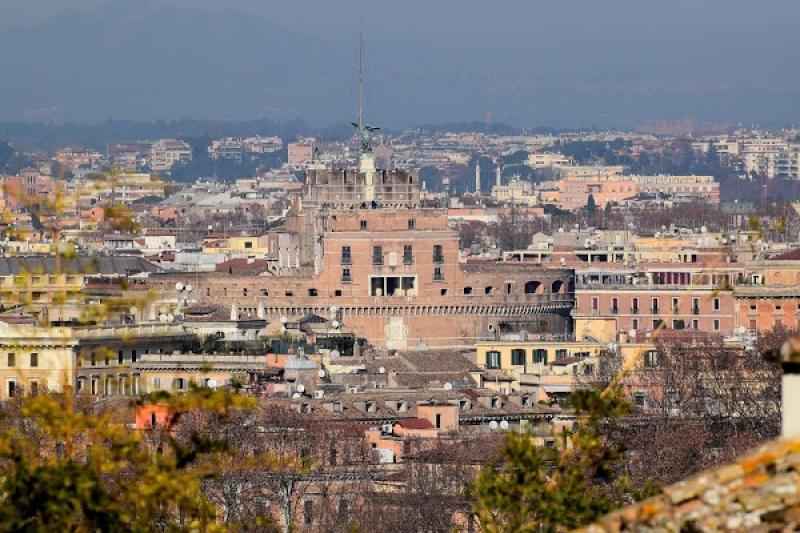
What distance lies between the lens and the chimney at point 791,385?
Answer: 12.1 meters

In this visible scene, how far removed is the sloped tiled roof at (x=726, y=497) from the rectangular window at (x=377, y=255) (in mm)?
76897

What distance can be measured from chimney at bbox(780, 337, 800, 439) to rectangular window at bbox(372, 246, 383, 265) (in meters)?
76.7

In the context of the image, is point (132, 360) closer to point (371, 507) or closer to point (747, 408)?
point (747, 408)

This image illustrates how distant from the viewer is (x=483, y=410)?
165 feet

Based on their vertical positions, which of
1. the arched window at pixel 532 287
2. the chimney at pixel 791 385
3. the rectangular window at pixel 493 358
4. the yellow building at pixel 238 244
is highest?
the chimney at pixel 791 385

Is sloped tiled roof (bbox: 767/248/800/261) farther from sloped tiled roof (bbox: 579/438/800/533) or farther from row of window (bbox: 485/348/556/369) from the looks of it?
sloped tiled roof (bbox: 579/438/800/533)

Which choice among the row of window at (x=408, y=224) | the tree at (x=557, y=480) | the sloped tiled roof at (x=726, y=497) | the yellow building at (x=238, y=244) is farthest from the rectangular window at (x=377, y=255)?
the sloped tiled roof at (x=726, y=497)

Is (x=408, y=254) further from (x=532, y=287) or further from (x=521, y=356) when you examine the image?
(x=521, y=356)

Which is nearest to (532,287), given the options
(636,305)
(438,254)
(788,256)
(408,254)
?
(438,254)

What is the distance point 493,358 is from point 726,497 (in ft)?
198

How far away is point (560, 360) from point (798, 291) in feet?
52.1

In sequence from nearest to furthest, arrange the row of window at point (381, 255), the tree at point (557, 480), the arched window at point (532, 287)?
the tree at point (557, 480) → the row of window at point (381, 255) → the arched window at point (532, 287)

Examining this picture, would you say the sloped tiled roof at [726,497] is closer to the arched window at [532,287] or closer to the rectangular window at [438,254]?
the rectangular window at [438,254]

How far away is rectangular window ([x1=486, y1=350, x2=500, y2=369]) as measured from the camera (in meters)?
71.6
